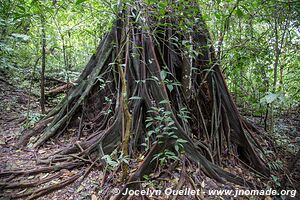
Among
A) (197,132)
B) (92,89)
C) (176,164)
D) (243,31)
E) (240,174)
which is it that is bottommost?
(240,174)

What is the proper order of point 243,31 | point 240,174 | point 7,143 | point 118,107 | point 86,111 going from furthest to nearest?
point 243,31 < point 86,111 < point 7,143 < point 118,107 < point 240,174

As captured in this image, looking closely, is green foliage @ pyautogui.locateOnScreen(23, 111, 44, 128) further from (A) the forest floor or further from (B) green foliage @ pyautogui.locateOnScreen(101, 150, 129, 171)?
(B) green foliage @ pyautogui.locateOnScreen(101, 150, 129, 171)

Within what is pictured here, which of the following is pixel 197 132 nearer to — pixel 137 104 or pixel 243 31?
pixel 137 104

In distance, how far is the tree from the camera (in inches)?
108

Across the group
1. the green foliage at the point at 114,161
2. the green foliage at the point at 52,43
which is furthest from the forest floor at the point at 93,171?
the green foliage at the point at 52,43

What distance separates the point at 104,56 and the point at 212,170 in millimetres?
2515

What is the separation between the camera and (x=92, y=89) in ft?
12.5

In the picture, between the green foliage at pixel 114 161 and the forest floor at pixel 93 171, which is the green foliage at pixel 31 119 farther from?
the green foliage at pixel 114 161

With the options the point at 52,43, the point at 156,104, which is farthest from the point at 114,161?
the point at 52,43

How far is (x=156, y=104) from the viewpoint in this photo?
3.00 m

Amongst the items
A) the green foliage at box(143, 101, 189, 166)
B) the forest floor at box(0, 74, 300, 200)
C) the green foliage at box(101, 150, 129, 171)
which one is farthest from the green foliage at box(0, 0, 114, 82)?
the green foliage at box(143, 101, 189, 166)

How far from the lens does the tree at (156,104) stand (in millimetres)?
2744

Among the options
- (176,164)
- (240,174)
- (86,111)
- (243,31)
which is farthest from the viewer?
(243,31)

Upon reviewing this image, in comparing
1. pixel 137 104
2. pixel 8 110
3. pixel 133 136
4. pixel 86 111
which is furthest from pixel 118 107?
pixel 8 110
